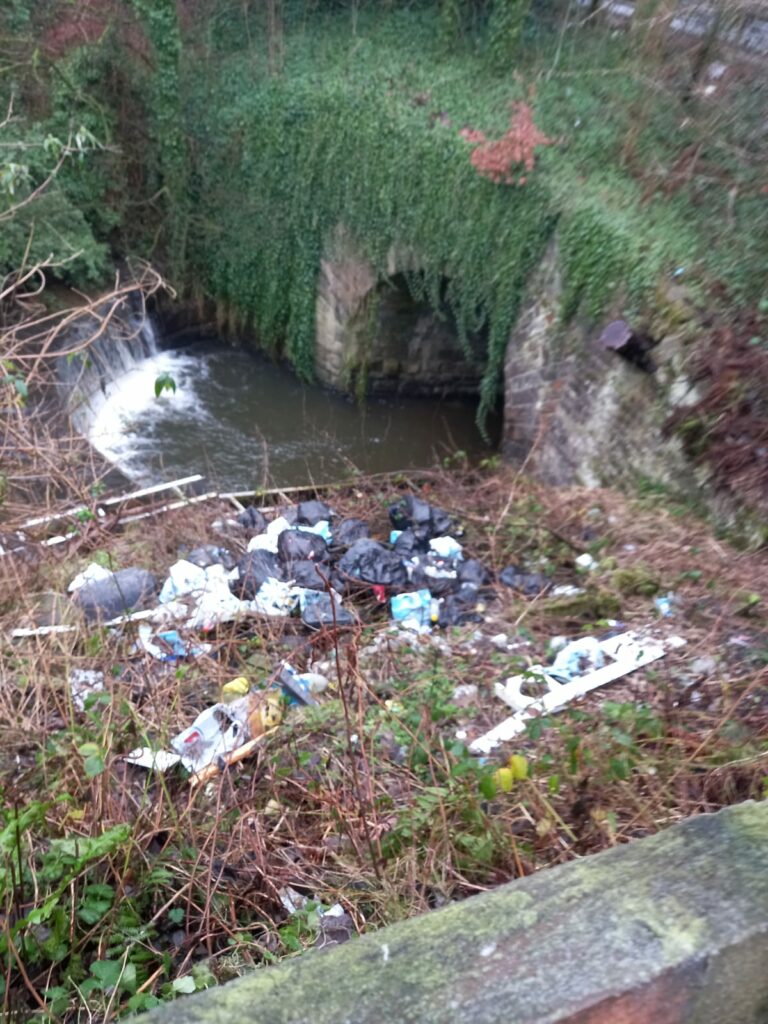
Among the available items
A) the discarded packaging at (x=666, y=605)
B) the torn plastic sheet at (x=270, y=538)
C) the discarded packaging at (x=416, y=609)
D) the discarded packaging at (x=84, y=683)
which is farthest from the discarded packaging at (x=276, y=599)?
the discarded packaging at (x=666, y=605)

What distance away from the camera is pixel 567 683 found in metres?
3.98

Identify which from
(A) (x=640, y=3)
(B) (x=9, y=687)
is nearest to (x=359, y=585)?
(B) (x=9, y=687)

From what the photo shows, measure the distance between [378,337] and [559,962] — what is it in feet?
29.2

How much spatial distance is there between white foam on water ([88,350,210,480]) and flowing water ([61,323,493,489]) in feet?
0.04

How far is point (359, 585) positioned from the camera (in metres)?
5.29

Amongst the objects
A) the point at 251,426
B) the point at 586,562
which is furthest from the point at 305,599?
the point at 251,426

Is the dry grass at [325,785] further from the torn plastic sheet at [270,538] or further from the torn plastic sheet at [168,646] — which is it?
the torn plastic sheet at [270,538]

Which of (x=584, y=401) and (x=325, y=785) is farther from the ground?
(x=584, y=401)

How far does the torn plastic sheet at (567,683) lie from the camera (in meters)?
3.52

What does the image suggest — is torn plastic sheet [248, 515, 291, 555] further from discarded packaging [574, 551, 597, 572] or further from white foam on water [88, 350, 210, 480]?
white foam on water [88, 350, 210, 480]

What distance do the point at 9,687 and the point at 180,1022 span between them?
112 inches

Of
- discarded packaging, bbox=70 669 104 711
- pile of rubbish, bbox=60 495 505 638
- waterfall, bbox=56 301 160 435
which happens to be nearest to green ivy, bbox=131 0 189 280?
waterfall, bbox=56 301 160 435

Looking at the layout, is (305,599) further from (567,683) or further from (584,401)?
(584,401)

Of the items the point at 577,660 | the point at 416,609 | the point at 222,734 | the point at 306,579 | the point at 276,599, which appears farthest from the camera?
the point at 306,579
